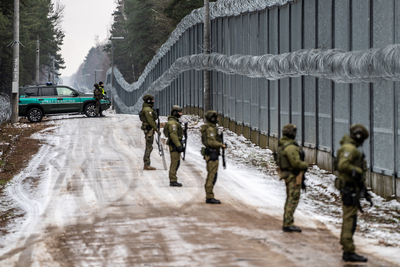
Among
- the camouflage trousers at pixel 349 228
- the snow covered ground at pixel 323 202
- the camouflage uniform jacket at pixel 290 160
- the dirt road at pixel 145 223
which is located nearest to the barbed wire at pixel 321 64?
the snow covered ground at pixel 323 202

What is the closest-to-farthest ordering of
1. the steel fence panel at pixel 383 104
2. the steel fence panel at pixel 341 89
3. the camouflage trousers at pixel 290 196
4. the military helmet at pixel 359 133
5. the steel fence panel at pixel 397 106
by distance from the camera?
the military helmet at pixel 359 133 < the camouflage trousers at pixel 290 196 < the steel fence panel at pixel 397 106 < the steel fence panel at pixel 383 104 < the steel fence panel at pixel 341 89

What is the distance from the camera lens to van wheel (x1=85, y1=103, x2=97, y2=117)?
101 ft

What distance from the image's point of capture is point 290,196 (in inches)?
362

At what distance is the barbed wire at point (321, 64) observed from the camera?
38.5 ft

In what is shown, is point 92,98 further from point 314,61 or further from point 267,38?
point 314,61

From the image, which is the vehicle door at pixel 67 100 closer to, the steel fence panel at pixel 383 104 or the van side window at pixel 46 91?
Result: the van side window at pixel 46 91

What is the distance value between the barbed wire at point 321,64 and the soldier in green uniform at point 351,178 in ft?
13.1

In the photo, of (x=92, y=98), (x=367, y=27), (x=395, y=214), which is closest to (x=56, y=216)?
(x=395, y=214)

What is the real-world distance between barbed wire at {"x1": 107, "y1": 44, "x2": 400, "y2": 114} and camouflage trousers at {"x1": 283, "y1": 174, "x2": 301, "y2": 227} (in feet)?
11.7

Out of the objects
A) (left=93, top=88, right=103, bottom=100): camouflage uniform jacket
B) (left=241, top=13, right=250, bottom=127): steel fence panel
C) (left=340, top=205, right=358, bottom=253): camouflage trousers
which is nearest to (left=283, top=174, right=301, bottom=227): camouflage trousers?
(left=340, top=205, right=358, bottom=253): camouflage trousers

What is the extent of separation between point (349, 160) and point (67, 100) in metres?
24.0

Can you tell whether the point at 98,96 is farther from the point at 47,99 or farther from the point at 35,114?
the point at 35,114

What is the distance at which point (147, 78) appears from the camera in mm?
54062

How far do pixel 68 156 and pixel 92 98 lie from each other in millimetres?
12050
